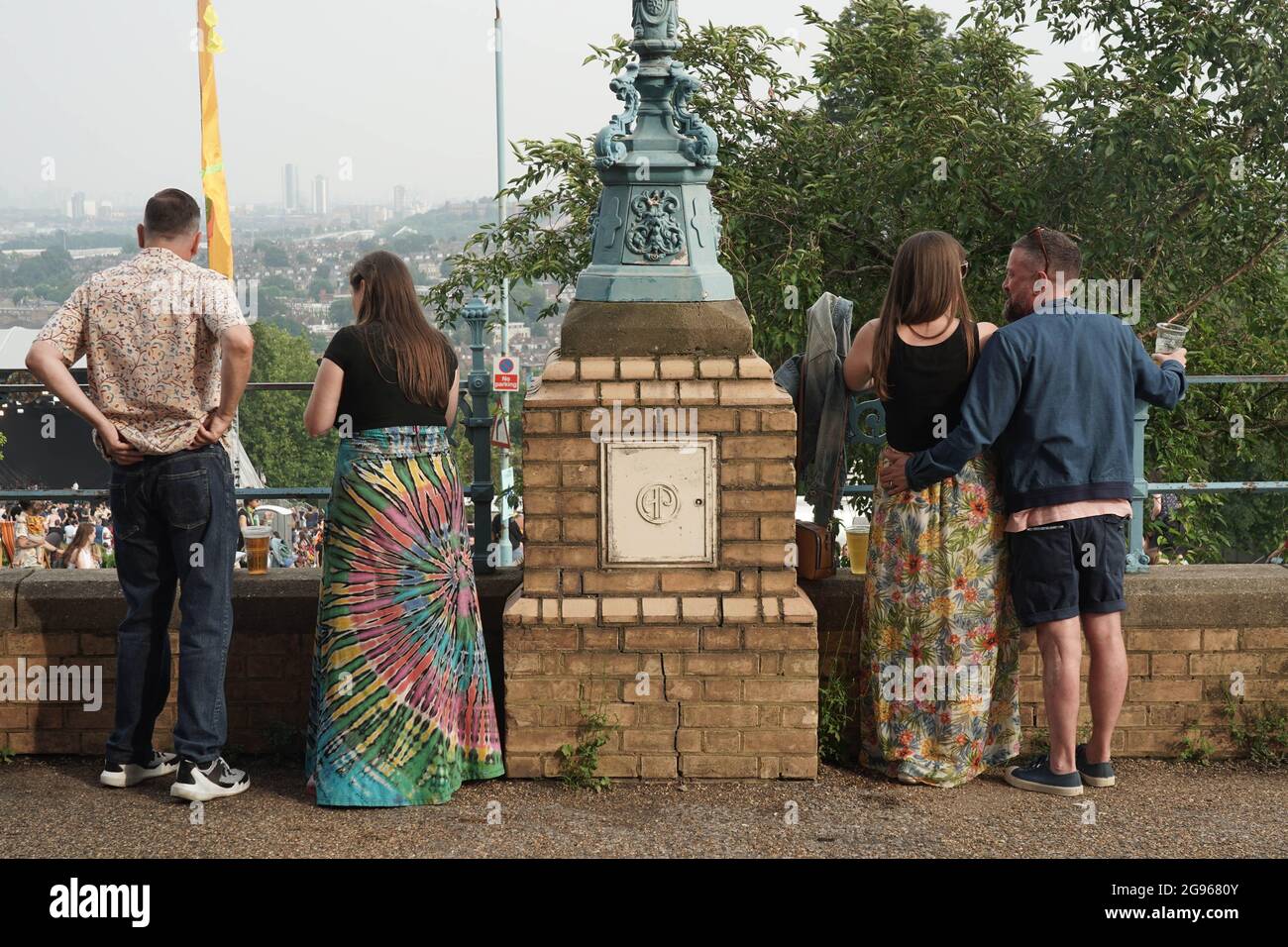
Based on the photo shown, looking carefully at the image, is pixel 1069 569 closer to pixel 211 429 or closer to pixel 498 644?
pixel 498 644

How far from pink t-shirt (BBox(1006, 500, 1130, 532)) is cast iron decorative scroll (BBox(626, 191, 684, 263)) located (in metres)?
1.46

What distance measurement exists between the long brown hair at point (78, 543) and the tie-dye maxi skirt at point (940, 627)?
7980 mm

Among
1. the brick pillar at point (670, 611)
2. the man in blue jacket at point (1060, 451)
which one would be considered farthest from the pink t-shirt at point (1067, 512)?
the brick pillar at point (670, 611)

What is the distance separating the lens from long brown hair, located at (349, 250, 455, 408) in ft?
15.3

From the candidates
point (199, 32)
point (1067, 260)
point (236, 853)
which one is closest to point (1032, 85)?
point (1067, 260)

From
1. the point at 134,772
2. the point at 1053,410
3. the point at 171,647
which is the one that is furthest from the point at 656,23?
the point at 134,772

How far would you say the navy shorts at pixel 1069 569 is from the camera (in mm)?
4699

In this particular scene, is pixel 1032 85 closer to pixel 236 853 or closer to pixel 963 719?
pixel 963 719

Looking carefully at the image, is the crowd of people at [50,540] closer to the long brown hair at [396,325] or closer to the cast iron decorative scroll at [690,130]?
the long brown hair at [396,325]

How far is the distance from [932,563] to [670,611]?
88cm

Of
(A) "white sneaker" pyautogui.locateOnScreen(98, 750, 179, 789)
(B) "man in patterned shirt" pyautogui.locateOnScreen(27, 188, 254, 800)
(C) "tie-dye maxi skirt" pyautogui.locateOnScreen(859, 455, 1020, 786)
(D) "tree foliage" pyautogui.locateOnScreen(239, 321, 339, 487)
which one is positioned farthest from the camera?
(D) "tree foliage" pyautogui.locateOnScreen(239, 321, 339, 487)

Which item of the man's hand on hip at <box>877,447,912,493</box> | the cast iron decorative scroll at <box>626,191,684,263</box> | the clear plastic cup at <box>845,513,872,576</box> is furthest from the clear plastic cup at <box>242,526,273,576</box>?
the man's hand on hip at <box>877,447,912,493</box>

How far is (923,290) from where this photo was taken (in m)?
4.75

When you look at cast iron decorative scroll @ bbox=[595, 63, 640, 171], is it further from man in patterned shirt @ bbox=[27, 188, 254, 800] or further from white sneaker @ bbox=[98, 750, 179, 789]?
white sneaker @ bbox=[98, 750, 179, 789]
